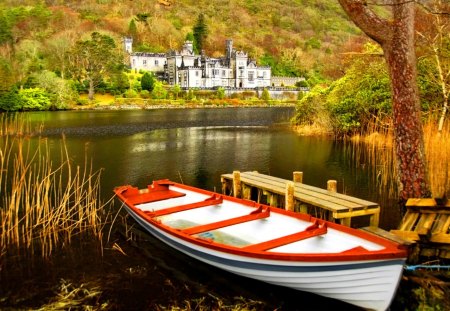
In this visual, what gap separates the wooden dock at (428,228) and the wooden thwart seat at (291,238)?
1.35 m

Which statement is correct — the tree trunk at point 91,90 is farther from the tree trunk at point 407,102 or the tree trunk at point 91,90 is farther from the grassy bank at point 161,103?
the tree trunk at point 407,102

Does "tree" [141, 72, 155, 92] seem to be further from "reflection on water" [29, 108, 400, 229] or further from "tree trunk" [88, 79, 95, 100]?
→ "reflection on water" [29, 108, 400, 229]

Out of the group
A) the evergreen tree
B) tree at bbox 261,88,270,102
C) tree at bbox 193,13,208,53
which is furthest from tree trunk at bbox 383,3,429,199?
the evergreen tree

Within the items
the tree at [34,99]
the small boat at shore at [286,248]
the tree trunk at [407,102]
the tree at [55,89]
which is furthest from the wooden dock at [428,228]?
the tree at [55,89]

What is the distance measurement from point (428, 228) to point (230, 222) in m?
3.81

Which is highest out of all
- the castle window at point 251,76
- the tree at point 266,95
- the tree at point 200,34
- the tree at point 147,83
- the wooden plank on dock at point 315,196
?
the tree at point 200,34

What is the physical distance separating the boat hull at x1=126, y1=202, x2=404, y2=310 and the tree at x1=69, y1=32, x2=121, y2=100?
6186 cm

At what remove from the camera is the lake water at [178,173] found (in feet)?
25.4

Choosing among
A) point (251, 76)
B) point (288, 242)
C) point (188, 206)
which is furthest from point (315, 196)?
point (251, 76)

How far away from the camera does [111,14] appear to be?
130375 millimetres

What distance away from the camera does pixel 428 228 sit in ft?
23.6

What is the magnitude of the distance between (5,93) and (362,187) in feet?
153

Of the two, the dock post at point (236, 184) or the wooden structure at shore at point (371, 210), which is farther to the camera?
the dock post at point (236, 184)

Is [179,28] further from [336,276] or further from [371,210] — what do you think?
[336,276]
